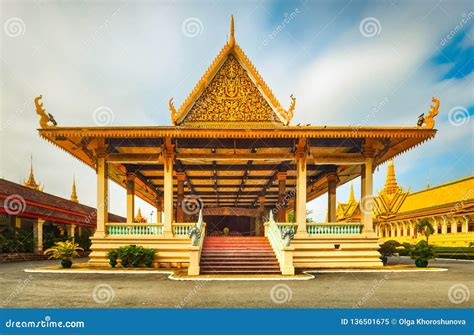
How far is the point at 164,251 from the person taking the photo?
15.7 m

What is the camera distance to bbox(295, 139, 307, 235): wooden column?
52.9 ft

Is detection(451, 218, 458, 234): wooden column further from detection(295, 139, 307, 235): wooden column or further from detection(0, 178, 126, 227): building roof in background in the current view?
detection(0, 178, 126, 227): building roof in background

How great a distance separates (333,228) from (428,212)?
2435 cm

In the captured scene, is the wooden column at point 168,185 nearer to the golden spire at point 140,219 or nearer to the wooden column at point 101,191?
the wooden column at point 101,191

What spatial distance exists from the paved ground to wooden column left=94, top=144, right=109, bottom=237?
364cm

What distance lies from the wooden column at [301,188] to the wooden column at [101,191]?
7.68 m

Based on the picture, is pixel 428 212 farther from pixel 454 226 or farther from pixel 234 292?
pixel 234 292

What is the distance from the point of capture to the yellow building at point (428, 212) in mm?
32438

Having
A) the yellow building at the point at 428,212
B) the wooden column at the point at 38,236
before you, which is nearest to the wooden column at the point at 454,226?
the yellow building at the point at 428,212

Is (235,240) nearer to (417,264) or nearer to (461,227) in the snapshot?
(417,264)

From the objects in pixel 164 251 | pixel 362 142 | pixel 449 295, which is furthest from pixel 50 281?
pixel 362 142

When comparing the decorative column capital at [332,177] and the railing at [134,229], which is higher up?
the decorative column capital at [332,177]

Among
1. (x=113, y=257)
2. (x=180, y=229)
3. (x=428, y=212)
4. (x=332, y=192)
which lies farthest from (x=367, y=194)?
(x=428, y=212)

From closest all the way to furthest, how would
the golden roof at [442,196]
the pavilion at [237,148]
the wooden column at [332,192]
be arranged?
the pavilion at [237,148] < the wooden column at [332,192] < the golden roof at [442,196]
